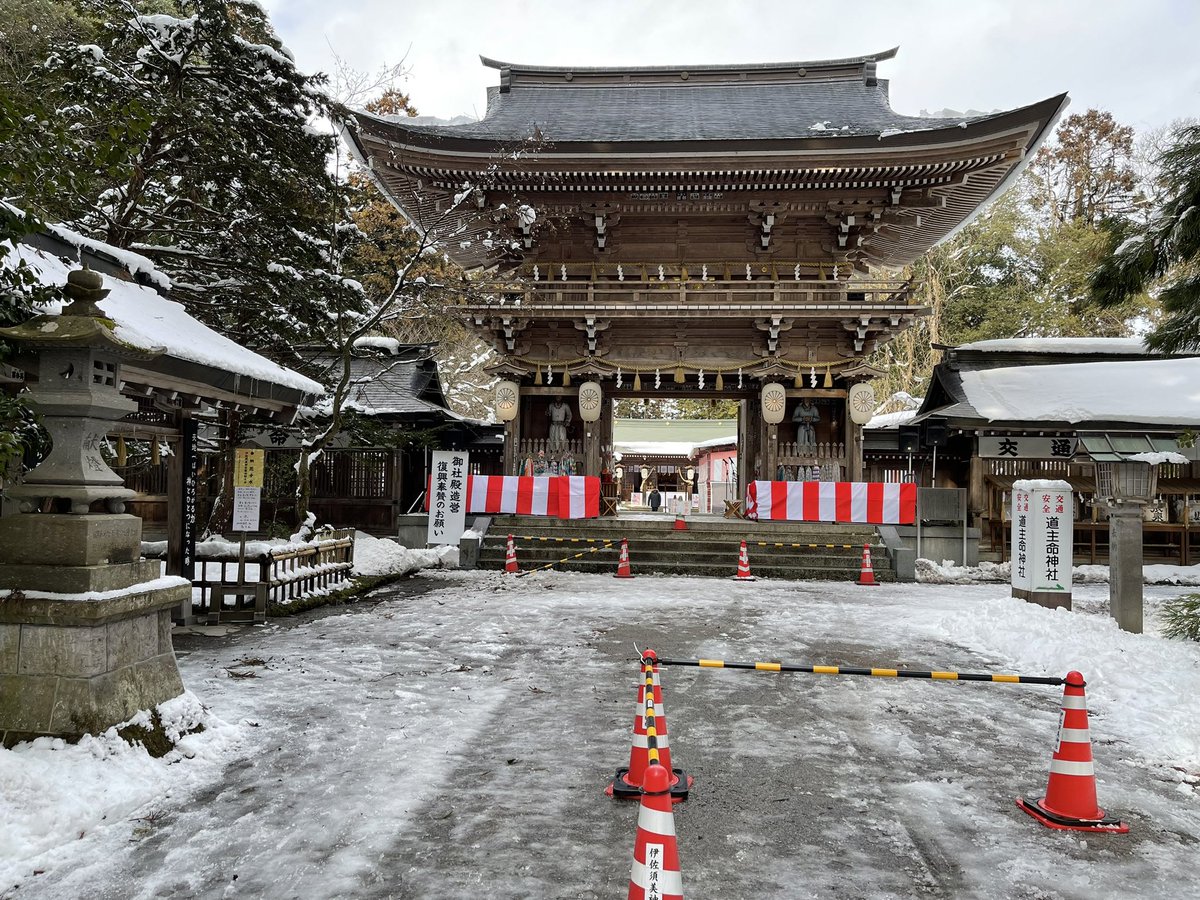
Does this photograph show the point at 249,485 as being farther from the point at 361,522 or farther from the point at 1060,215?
the point at 1060,215

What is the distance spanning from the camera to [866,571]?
13.9 metres

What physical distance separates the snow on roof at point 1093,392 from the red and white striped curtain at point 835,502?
104 inches

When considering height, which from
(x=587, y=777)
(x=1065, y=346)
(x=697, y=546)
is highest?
(x=1065, y=346)

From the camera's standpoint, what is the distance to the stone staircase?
1463 cm

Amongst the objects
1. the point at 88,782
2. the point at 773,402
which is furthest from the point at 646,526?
the point at 88,782

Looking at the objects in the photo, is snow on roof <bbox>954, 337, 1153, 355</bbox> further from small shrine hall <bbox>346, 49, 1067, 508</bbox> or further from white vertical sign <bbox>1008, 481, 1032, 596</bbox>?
white vertical sign <bbox>1008, 481, 1032, 596</bbox>

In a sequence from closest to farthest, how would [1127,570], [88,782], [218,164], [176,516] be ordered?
[88,782] < [1127,570] < [176,516] < [218,164]

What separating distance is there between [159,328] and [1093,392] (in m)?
18.8

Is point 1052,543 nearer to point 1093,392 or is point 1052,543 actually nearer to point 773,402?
point 773,402

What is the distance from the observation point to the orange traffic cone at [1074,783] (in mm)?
3852

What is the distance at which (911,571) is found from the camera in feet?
47.3

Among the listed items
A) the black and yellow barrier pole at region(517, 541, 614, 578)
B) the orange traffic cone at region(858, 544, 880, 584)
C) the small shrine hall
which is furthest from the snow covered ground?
the small shrine hall

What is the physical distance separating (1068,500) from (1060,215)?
1037 inches

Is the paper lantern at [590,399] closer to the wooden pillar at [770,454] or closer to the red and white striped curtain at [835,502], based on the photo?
the wooden pillar at [770,454]
